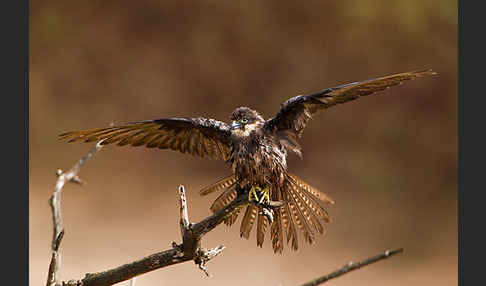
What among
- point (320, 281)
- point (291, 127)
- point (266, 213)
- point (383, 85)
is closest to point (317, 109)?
point (291, 127)

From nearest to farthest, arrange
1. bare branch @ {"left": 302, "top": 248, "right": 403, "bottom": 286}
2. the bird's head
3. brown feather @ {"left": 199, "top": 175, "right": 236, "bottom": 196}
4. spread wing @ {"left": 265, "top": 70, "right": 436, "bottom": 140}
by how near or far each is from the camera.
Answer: bare branch @ {"left": 302, "top": 248, "right": 403, "bottom": 286} < spread wing @ {"left": 265, "top": 70, "right": 436, "bottom": 140} < the bird's head < brown feather @ {"left": 199, "top": 175, "right": 236, "bottom": 196}

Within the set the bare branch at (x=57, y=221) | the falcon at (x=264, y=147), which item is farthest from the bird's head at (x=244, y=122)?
the bare branch at (x=57, y=221)

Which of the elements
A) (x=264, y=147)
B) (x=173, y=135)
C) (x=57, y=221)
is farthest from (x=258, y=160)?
(x=57, y=221)

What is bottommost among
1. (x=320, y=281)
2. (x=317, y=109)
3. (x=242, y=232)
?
(x=320, y=281)

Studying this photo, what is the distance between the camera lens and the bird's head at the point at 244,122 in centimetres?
161

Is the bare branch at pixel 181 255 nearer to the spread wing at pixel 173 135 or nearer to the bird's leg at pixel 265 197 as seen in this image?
the bird's leg at pixel 265 197

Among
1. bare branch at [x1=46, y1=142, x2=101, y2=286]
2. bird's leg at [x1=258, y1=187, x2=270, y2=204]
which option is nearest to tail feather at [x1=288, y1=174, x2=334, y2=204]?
bird's leg at [x1=258, y1=187, x2=270, y2=204]

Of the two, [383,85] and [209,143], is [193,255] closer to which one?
[209,143]

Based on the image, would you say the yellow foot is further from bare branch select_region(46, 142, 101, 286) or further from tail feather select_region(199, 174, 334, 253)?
bare branch select_region(46, 142, 101, 286)

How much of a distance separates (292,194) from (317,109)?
283 millimetres

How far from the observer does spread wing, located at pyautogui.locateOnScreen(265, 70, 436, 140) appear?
1503 millimetres

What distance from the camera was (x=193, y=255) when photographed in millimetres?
1623

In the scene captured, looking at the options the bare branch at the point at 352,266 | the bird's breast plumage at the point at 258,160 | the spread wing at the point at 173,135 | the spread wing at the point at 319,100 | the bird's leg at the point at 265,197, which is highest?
the spread wing at the point at 319,100

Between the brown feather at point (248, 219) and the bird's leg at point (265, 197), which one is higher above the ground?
the bird's leg at point (265, 197)
